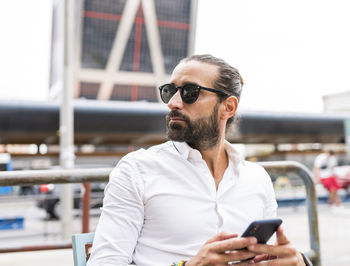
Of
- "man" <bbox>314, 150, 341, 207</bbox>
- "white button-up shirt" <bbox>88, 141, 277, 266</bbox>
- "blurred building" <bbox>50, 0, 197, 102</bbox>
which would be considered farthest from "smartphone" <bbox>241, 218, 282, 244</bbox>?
"blurred building" <bbox>50, 0, 197, 102</bbox>

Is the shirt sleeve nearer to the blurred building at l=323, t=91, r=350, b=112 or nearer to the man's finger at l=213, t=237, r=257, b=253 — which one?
the man's finger at l=213, t=237, r=257, b=253

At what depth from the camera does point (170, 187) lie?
59.0 inches

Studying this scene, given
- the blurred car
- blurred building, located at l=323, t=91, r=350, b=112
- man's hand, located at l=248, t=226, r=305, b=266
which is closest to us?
man's hand, located at l=248, t=226, r=305, b=266

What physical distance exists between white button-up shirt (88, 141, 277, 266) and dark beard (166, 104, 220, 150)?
0.05 metres

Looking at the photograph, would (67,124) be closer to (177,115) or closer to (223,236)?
(177,115)

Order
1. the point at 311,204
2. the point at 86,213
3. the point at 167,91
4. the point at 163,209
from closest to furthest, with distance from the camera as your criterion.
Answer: the point at 163,209, the point at 167,91, the point at 311,204, the point at 86,213

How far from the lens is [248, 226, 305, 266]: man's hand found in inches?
49.7

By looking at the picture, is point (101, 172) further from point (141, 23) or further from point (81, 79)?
point (141, 23)

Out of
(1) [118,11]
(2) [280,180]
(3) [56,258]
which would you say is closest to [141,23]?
(1) [118,11]

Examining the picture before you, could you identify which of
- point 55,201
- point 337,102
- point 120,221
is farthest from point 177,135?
point 337,102

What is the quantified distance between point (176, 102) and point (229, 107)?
285 millimetres

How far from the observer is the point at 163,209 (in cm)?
145

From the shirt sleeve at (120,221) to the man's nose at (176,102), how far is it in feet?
1.12

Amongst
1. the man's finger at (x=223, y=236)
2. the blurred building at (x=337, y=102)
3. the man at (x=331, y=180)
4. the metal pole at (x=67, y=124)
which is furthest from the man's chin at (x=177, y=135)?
the blurred building at (x=337, y=102)
